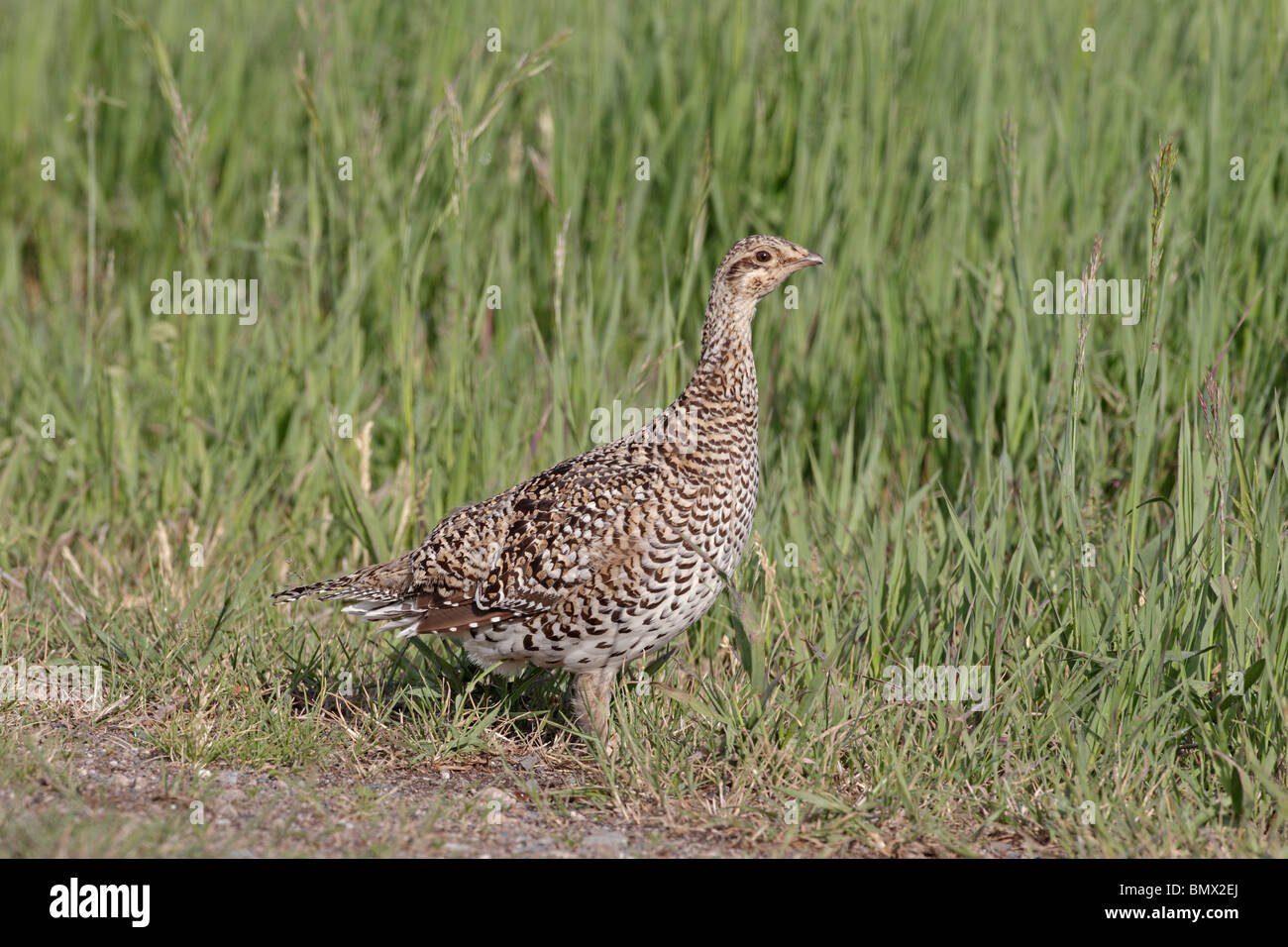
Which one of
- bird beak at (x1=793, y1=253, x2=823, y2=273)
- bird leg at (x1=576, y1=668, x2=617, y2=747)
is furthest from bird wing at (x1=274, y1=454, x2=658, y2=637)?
bird beak at (x1=793, y1=253, x2=823, y2=273)

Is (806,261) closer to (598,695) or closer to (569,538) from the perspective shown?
(569,538)

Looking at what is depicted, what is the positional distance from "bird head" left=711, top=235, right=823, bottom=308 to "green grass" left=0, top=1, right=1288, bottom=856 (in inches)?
28.9

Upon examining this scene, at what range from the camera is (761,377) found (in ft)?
20.8

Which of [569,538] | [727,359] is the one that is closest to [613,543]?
[569,538]

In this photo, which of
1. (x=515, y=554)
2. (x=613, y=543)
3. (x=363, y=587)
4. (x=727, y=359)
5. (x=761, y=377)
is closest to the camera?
(x=613, y=543)

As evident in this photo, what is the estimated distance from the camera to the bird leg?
15.0ft

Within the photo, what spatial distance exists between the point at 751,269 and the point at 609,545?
42.1 inches

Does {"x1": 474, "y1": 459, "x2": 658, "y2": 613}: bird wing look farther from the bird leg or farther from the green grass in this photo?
the green grass

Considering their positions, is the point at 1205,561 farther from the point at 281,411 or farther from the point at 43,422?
the point at 43,422

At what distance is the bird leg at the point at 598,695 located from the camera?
4.57 meters

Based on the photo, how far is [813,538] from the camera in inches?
224

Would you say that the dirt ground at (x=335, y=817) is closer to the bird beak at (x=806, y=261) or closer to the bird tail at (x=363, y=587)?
the bird tail at (x=363, y=587)

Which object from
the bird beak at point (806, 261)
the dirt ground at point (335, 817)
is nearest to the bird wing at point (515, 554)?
the dirt ground at point (335, 817)
